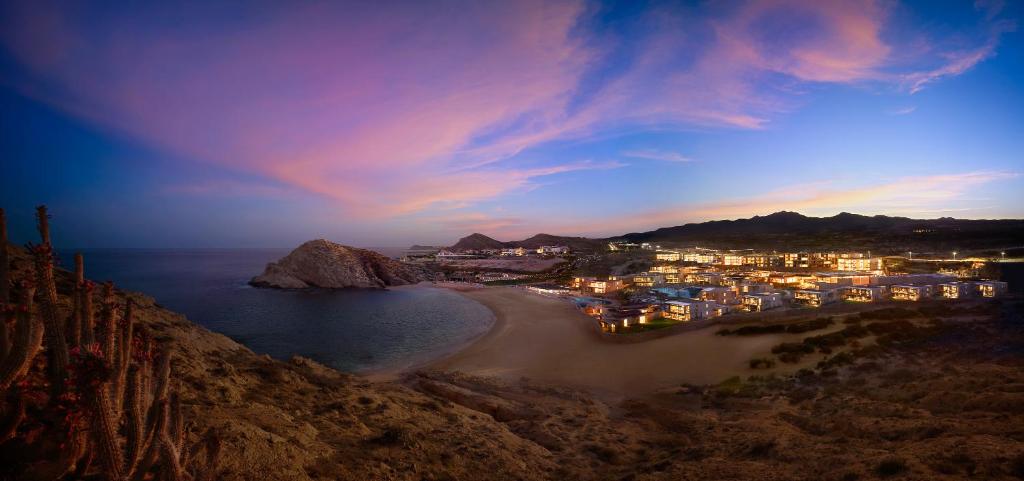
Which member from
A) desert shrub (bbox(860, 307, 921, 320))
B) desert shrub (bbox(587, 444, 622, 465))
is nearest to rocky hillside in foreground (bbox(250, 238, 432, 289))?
desert shrub (bbox(860, 307, 921, 320))

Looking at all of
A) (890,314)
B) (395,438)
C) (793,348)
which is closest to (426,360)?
(395,438)

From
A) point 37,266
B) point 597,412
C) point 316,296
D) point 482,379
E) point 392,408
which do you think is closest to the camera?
point 37,266

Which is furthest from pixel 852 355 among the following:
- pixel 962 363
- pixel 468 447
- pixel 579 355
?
pixel 468 447

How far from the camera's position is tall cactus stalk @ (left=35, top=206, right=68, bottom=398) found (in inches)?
189

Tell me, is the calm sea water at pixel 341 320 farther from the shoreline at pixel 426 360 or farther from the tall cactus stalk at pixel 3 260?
the tall cactus stalk at pixel 3 260

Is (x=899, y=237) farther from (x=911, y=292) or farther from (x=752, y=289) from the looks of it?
(x=752, y=289)

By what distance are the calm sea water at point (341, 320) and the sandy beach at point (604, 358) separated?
3.94 meters

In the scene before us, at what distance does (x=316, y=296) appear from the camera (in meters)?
60.1

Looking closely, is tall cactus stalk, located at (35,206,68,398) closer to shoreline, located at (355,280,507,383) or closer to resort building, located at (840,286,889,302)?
shoreline, located at (355,280,507,383)

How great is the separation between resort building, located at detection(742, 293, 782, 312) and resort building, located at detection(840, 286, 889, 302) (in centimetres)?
643

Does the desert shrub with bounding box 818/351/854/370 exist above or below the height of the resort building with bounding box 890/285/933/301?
below

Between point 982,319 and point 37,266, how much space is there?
42.5 meters

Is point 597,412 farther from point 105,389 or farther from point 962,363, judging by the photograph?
point 962,363

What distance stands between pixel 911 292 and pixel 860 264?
78.5ft
